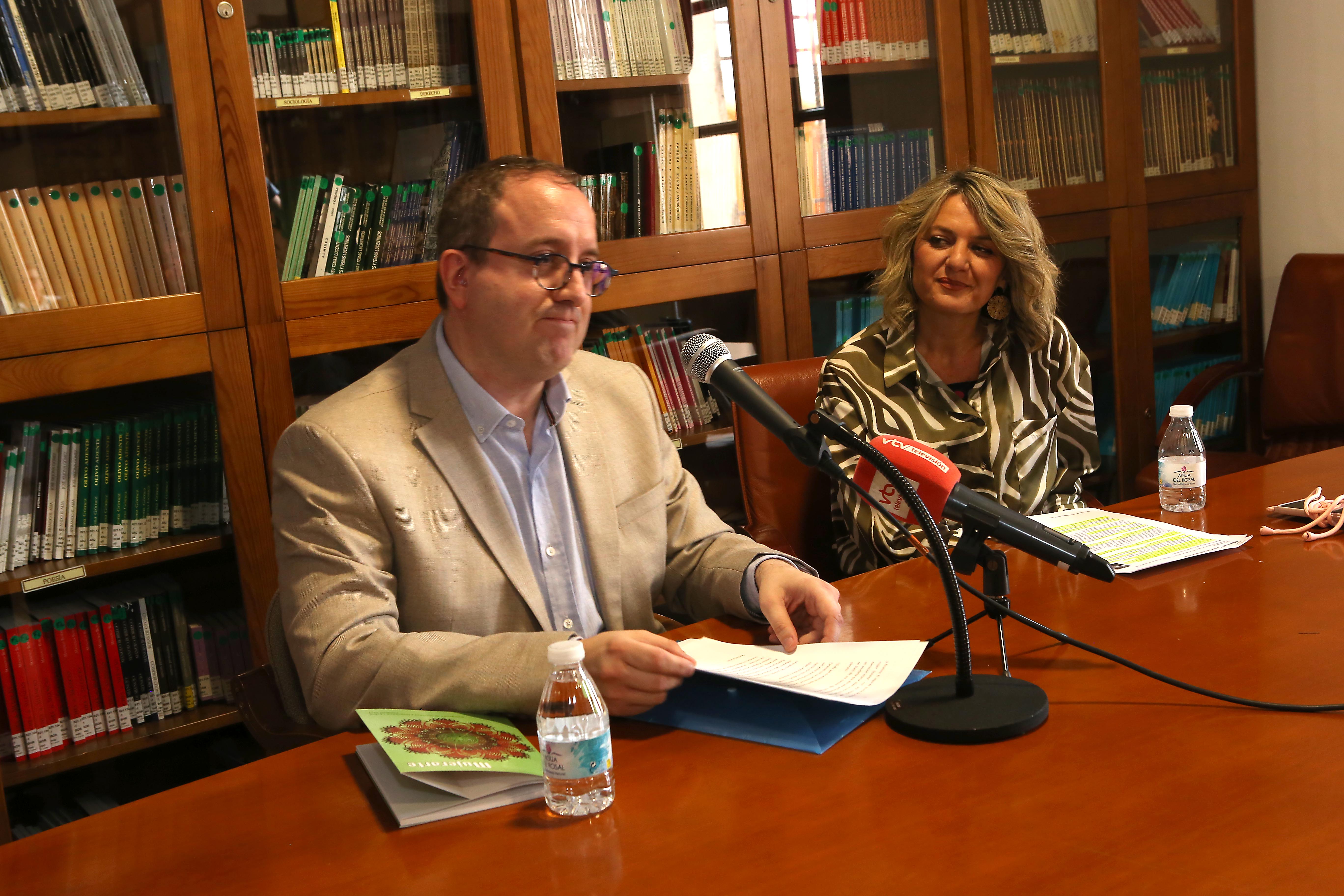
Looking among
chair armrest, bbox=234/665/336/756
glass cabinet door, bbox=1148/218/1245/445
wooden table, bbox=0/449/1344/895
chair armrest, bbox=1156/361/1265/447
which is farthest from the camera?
glass cabinet door, bbox=1148/218/1245/445

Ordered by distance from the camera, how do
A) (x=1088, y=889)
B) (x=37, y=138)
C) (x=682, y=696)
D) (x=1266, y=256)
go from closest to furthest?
1. (x=1088, y=889)
2. (x=682, y=696)
3. (x=37, y=138)
4. (x=1266, y=256)

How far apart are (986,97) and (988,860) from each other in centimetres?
294

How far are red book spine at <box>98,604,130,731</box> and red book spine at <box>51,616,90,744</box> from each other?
53mm

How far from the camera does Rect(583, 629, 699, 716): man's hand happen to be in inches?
47.8

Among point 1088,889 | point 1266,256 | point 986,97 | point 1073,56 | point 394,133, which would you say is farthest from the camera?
point 1266,256

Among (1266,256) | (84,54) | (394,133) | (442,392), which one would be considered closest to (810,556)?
(442,392)

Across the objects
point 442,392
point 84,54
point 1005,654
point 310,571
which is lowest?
point 1005,654

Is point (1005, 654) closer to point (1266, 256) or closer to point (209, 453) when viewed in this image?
point (209, 453)

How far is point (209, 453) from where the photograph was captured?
238 centimetres

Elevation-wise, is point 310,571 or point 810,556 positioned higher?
point 310,571

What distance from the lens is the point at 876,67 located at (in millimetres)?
3281

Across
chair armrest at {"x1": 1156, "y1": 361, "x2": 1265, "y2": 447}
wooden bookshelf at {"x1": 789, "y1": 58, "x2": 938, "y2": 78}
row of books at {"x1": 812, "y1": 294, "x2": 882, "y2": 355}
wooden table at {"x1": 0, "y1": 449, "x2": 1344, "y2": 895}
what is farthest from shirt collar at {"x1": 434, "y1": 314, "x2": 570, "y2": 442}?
chair armrest at {"x1": 1156, "y1": 361, "x2": 1265, "y2": 447}

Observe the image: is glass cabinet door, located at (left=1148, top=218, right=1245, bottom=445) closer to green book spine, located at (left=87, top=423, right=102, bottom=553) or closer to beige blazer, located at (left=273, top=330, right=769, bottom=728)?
beige blazer, located at (left=273, top=330, right=769, bottom=728)

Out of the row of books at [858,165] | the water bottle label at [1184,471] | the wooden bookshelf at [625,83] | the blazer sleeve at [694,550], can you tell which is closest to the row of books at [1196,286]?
the row of books at [858,165]
